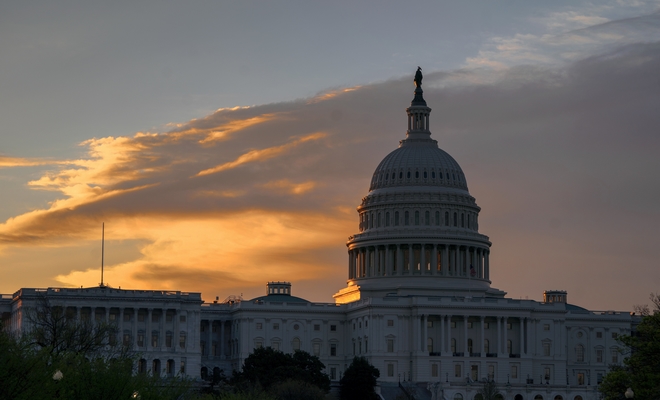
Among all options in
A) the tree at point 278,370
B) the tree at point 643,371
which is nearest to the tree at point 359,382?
the tree at point 278,370

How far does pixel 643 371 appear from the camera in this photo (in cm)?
11019

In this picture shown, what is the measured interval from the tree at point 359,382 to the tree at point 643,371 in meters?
75.5

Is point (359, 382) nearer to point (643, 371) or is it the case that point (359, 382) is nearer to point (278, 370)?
point (278, 370)

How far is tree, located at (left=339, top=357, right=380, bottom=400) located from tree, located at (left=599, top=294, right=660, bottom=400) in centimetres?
7547

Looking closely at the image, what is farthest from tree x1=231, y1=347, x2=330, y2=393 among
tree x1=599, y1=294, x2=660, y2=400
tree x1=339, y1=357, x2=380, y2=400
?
tree x1=599, y1=294, x2=660, y2=400

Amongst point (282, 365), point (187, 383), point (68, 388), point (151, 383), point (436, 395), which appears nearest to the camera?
point (68, 388)

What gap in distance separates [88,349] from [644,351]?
45478 millimetres

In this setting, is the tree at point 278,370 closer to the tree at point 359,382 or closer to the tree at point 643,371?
the tree at point 359,382

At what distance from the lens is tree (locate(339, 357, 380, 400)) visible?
189m

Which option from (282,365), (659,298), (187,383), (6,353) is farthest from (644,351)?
(282,365)

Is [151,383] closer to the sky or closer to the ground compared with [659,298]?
closer to the ground

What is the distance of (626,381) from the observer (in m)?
112

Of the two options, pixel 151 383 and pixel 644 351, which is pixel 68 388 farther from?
pixel 644 351

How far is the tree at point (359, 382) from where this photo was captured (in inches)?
7431
